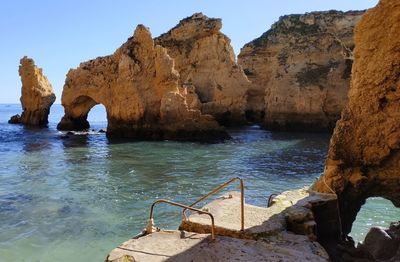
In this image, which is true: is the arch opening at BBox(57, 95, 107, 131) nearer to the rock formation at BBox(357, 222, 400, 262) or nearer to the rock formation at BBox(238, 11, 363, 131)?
the rock formation at BBox(238, 11, 363, 131)

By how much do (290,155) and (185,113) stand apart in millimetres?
10200

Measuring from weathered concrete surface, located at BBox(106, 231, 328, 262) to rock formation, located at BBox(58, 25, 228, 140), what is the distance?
24227mm

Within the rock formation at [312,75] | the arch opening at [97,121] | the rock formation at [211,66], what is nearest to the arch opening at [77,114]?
the arch opening at [97,121]

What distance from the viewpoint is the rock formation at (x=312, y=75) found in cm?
3788

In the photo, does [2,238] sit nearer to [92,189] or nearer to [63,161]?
[92,189]

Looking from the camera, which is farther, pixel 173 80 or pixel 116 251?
pixel 173 80

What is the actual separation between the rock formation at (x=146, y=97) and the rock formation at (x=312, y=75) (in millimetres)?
11466

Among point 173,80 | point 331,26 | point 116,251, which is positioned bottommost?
point 116,251

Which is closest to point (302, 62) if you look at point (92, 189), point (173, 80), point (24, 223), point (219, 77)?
point (219, 77)

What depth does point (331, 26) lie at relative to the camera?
4700 centimetres

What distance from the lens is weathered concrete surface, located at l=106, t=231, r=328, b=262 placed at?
591cm

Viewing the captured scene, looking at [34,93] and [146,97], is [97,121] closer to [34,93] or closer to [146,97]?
[34,93]

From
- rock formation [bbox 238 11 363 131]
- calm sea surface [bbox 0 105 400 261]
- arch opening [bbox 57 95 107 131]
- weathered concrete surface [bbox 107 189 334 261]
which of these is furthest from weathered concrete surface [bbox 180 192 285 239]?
arch opening [bbox 57 95 107 131]

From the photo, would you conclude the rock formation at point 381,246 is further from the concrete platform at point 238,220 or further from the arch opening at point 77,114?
the arch opening at point 77,114
